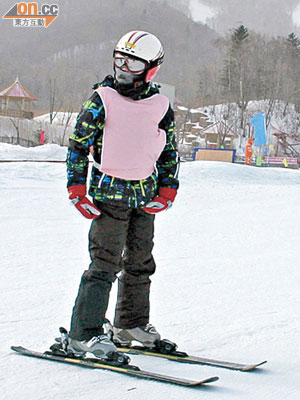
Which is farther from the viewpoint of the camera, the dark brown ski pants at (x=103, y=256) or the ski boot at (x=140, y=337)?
the ski boot at (x=140, y=337)

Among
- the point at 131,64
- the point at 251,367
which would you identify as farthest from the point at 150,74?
the point at 251,367

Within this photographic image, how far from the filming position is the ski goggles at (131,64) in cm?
245

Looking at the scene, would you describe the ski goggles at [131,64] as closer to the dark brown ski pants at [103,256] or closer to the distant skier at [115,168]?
the distant skier at [115,168]

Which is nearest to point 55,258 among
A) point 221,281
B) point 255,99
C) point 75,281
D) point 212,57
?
Answer: point 75,281

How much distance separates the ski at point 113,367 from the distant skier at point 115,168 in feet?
0.27

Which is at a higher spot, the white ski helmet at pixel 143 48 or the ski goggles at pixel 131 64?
the white ski helmet at pixel 143 48

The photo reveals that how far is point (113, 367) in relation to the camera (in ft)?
7.25

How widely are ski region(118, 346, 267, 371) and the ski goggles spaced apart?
1.28m

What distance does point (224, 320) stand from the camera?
10.3 ft

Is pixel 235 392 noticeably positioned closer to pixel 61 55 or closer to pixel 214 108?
pixel 214 108

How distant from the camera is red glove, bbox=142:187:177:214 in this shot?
99.2 inches

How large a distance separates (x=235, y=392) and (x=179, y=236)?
14.0 feet

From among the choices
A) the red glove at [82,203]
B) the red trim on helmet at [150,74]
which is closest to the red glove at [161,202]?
the red glove at [82,203]

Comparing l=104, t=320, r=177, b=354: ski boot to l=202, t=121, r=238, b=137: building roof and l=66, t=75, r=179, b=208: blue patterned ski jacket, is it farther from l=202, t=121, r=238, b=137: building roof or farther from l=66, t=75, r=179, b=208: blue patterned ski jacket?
l=202, t=121, r=238, b=137: building roof
